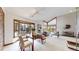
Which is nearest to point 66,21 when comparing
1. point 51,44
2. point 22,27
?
point 51,44

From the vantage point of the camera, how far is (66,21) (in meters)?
2.85

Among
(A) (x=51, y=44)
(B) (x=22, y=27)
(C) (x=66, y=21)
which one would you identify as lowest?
(A) (x=51, y=44)

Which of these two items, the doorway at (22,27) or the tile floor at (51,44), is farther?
the doorway at (22,27)

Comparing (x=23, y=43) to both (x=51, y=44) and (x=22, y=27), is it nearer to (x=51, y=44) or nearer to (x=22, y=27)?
(x=22, y=27)

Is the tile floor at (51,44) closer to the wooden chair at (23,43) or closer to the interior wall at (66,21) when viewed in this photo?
the wooden chair at (23,43)

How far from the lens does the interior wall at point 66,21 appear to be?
2.74 metres

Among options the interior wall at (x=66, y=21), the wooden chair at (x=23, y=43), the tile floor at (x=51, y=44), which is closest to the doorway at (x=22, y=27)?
the wooden chair at (x=23, y=43)

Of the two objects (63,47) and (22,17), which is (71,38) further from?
(22,17)

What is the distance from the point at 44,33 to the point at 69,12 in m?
1.04

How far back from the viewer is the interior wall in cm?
274

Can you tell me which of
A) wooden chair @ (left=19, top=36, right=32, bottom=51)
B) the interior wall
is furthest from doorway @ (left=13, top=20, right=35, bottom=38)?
the interior wall
